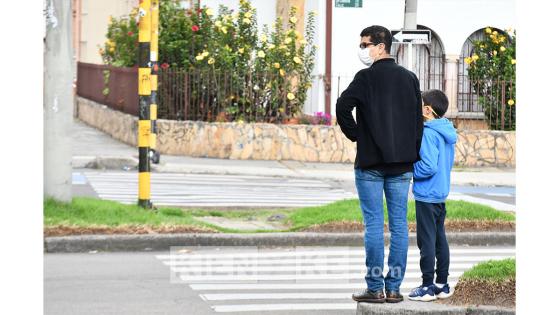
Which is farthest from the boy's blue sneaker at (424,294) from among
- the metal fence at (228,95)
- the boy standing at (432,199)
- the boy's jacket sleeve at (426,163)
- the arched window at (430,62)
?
the arched window at (430,62)

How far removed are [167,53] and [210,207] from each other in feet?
34.4

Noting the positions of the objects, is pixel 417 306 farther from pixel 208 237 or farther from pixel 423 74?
pixel 423 74

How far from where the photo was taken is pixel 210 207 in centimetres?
1644

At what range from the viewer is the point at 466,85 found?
27.2m

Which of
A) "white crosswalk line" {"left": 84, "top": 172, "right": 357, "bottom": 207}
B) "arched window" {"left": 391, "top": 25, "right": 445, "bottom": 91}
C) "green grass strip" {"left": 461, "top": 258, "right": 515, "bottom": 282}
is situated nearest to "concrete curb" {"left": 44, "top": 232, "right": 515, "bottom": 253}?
"white crosswalk line" {"left": 84, "top": 172, "right": 357, "bottom": 207}

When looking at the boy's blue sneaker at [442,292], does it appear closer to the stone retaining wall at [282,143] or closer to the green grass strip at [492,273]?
the green grass strip at [492,273]

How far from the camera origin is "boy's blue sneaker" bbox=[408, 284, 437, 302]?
323 inches

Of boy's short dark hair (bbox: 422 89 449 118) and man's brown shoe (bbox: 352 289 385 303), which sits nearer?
man's brown shoe (bbox: 352 289 385 303)

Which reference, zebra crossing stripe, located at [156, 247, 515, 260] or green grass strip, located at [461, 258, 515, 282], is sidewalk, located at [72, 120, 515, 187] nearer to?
zebra crossing stripe, located at [156, 247, 515, 260]

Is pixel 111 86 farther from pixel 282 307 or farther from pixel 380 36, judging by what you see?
pixel 380 36

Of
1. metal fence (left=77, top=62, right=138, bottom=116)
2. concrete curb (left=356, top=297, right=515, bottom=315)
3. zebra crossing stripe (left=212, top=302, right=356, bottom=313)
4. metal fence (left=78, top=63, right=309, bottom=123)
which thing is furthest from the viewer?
metal fence (left=77, top=62, right=138, bottom=116)

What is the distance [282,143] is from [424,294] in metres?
16.2

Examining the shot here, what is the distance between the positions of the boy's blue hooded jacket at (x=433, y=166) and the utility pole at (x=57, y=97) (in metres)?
5.37

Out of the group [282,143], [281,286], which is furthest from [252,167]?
[281,286]
